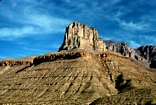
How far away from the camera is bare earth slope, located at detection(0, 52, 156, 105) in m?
107

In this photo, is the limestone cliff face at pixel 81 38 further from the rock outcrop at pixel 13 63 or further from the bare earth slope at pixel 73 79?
the bare earth slope at pixel 73 79

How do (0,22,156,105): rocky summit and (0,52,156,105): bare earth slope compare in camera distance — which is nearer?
(0,22,156,105): rocky summit

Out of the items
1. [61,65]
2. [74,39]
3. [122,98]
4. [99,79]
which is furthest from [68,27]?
[122,98]

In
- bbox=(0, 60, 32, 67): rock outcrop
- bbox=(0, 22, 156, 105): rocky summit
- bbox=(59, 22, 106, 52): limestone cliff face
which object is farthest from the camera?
bbox=(59, 22, 106, 52): limestone cliff face

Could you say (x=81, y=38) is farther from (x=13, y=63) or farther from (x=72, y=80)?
(x=72, y=80)

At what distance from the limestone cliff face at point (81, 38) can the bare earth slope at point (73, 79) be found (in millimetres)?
26950

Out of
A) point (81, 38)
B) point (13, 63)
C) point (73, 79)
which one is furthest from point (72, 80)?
point (13, 63)

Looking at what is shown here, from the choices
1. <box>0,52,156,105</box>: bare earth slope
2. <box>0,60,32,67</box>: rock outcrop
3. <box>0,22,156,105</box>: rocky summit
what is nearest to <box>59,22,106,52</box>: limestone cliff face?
<box>0,60,32,67</box>: rock outcrop

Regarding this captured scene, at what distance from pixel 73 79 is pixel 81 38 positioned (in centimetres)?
6144

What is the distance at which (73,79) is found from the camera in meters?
120

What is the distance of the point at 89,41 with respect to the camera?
186125mm

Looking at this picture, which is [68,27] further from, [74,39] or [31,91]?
[31,91]

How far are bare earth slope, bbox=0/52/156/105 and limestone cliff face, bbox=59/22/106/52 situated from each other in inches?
1061

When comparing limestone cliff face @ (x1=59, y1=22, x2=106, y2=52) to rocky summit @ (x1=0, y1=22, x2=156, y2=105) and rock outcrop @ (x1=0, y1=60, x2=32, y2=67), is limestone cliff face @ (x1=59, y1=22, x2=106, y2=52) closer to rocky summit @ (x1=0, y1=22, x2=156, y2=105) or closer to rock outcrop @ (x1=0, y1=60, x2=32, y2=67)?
rock outcrop @ (x1=0, y1=60, x2=32, y2=67)
